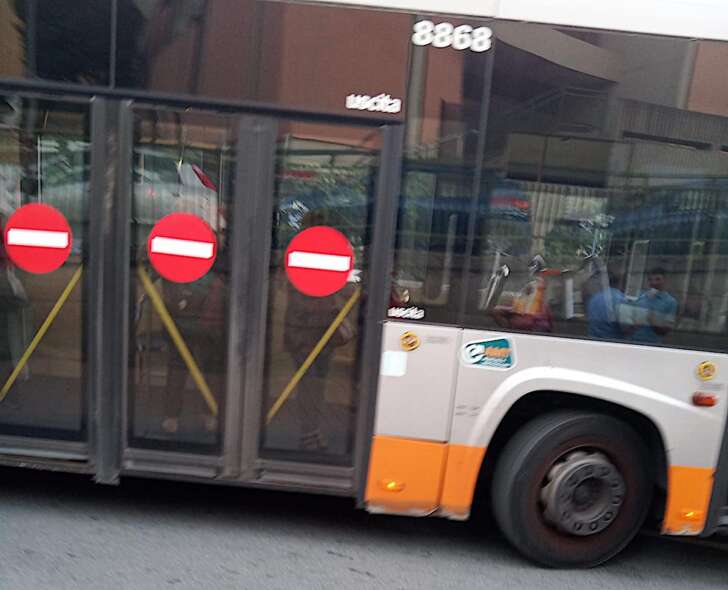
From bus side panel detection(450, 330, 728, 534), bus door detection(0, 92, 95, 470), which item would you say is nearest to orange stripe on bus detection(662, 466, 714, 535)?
bus side panel detection(450, 330, 728, 534)

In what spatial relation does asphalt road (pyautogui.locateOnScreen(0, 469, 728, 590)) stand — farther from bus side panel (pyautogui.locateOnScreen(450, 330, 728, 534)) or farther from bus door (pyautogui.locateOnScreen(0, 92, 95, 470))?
bus side panel (pyautogui.locateOnScreen(450, 330, 728, 534))

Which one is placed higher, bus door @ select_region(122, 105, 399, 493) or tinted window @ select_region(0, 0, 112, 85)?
tinted window @ select_region(0, 0, 112, 85)

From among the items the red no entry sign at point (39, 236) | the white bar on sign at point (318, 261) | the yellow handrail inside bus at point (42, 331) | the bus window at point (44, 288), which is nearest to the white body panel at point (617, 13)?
the white bar on sign at point (318, 261)

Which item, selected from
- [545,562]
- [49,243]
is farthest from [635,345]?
[49,243]

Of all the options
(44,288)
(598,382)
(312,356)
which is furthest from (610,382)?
(44,288)

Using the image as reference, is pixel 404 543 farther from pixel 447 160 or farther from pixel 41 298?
pixel 41 298

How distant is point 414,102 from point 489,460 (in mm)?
2102

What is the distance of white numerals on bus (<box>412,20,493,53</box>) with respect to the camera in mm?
3275

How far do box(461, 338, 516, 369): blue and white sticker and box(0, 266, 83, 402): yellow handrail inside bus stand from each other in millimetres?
2257

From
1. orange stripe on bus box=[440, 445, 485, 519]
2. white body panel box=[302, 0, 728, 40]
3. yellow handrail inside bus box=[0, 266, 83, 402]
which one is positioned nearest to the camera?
white body panel box=[302, 0, 728, 40]

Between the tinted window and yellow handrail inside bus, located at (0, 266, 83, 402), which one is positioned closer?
the tinted window

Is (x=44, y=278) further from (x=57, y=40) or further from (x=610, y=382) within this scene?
(x=610, y=382)

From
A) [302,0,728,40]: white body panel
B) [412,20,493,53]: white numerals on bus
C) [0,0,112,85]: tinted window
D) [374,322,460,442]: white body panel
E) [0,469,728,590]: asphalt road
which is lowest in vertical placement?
[0,469,728,590]: asphalt road

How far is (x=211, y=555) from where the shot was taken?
349 cm
